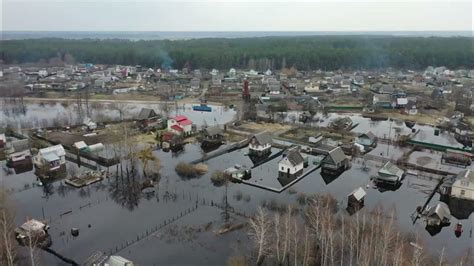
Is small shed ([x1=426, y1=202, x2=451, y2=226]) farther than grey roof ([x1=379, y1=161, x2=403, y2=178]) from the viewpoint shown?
No

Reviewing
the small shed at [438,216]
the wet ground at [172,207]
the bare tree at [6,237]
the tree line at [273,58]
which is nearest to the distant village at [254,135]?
the small shed at [438,216]

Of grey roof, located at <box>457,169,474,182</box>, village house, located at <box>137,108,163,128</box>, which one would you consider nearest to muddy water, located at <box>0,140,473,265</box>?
grey roof, located at <box>457,169,474,182</box>

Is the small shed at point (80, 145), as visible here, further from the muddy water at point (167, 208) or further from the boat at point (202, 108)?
the boat at point (202, 108)

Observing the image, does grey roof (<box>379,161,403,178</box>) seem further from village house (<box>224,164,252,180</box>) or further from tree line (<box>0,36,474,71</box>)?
tree line (<box>0,36,474,71</box>)

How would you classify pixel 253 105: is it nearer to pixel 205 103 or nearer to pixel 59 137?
pixel 205 103

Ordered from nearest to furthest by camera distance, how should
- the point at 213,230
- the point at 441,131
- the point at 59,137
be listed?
the point at 213,230, the point at 59,137, the point at 441,131

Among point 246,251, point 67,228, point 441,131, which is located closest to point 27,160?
point 67,228

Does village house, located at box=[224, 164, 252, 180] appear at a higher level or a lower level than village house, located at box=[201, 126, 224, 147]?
lower
